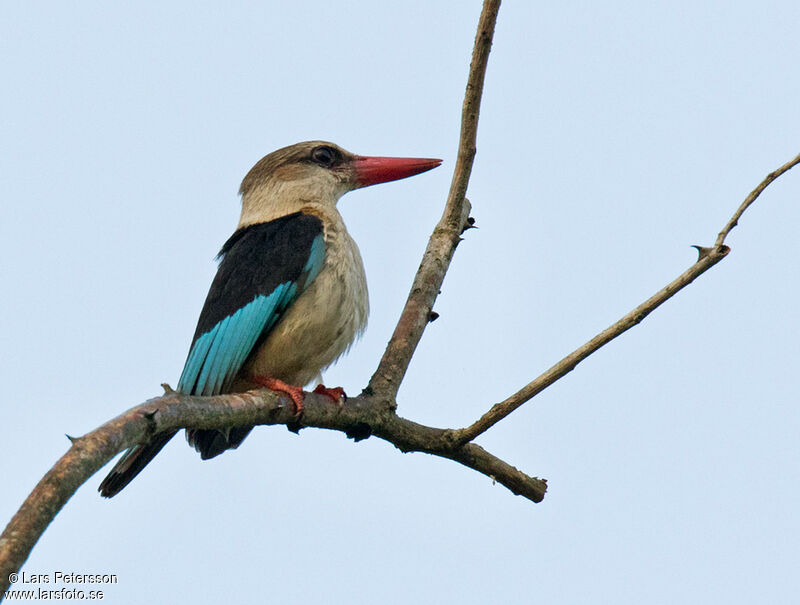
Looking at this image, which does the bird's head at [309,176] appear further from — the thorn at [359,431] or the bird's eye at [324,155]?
the thorn at [359,431]

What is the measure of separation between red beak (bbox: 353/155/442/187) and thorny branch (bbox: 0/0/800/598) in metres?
0.84

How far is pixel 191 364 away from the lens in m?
5.00

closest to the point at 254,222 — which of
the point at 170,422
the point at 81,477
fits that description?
the point at 170,422

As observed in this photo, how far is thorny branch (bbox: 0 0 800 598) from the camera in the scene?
2.68 metres

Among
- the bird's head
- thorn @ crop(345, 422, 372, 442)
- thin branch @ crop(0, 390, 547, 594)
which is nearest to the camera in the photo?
thin branch @ crop(0, 390, 547, 594)

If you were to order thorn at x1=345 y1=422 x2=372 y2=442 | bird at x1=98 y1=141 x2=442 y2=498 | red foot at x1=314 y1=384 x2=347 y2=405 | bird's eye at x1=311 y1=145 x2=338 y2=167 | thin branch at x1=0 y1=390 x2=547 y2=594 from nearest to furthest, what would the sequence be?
thin branch at x1=0 y1=390 x2=547 y2=594
thorn at x1=345 y1=422 x2=372 y2=442
red foot at x1=314 y1=384 x2=347 y2=405
bird at x1=98 y1=141 x2=442 y2=498
bird's eye at x1=311 y1=145 x2=338 y2=167

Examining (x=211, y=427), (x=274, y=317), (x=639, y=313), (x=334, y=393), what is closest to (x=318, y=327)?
(x=274, y=317)

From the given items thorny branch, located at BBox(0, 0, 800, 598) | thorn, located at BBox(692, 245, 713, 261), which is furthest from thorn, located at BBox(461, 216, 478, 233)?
thorn, located at BBox(692, 245, 713, 261)

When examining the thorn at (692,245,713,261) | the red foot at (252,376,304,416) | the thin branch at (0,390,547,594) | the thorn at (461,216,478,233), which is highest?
the thorn at (461,216,478,233)

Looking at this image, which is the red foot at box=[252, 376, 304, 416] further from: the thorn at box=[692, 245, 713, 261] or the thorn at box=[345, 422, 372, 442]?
the thorn at box=[692, 245, 713, 261]

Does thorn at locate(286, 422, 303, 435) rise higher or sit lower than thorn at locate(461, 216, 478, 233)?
lower

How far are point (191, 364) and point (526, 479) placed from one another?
1.71 metres

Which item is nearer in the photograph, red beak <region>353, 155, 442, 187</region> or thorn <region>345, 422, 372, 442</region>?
thorn <region>345, 422, 372, 442</region>

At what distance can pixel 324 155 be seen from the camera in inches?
244
